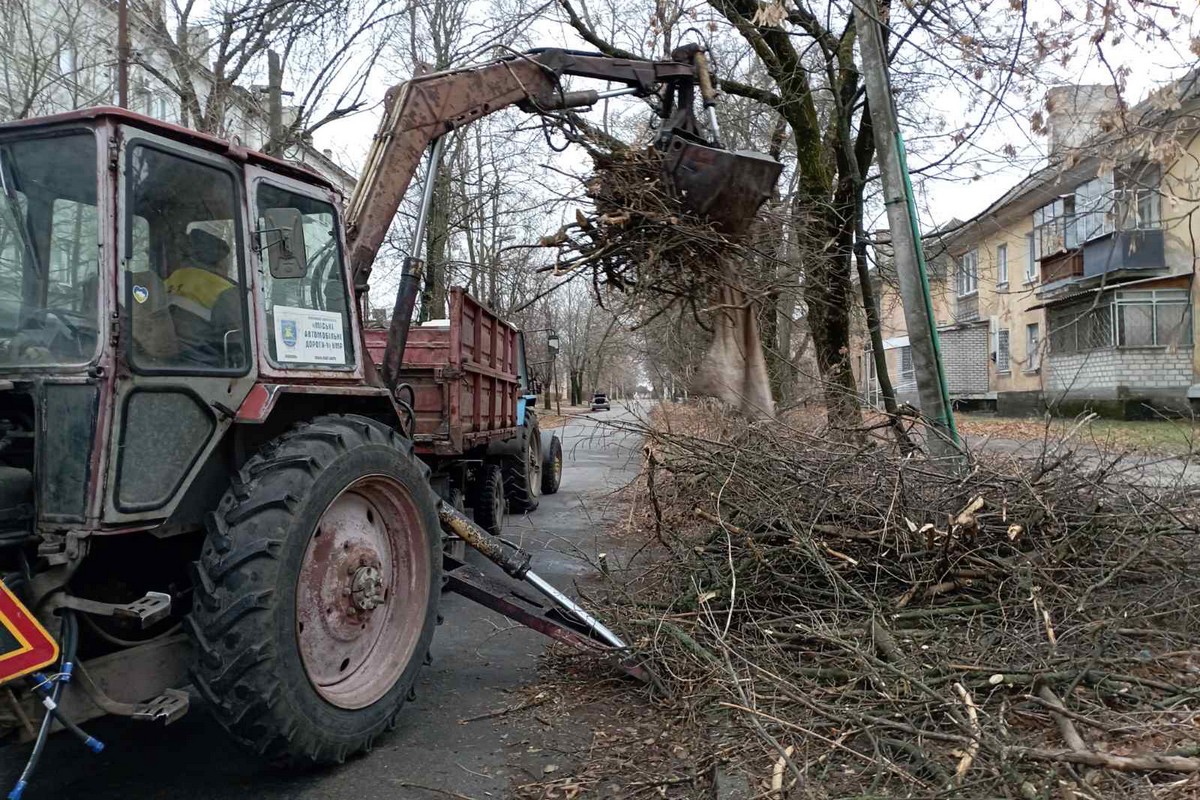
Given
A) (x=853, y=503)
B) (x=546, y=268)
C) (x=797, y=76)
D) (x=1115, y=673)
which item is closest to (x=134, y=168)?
(x=546, y=268)

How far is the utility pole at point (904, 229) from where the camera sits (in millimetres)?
5938

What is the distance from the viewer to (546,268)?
5609mm

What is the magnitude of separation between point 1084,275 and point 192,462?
84.8 ft

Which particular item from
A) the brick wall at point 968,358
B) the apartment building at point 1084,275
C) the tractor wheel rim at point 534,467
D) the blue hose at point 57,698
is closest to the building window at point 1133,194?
the apartment building at point 1084,275

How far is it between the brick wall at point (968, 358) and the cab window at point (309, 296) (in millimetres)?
32565

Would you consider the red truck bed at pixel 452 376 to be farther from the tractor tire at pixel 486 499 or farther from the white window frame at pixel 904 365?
the white window frame at pixel 904 365

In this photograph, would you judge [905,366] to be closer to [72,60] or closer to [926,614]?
[72,60]

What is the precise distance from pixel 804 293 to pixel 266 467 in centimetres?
579

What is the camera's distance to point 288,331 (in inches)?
150

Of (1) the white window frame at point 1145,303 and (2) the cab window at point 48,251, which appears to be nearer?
(2) the cab window at point 48,251

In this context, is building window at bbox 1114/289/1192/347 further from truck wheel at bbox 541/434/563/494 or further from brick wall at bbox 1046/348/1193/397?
truck wheel at bbox 541/434/563/494

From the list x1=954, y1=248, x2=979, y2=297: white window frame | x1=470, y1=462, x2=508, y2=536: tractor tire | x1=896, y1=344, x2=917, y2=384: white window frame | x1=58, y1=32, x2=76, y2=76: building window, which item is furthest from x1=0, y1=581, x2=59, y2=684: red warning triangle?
x1=896, y1=344, x2=917, y2=384: white window frame

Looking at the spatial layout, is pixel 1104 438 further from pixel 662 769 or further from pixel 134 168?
pixel 134 168

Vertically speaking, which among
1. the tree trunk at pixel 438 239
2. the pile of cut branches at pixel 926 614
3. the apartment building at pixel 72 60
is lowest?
the pile of cut branches at pixel 926 614
